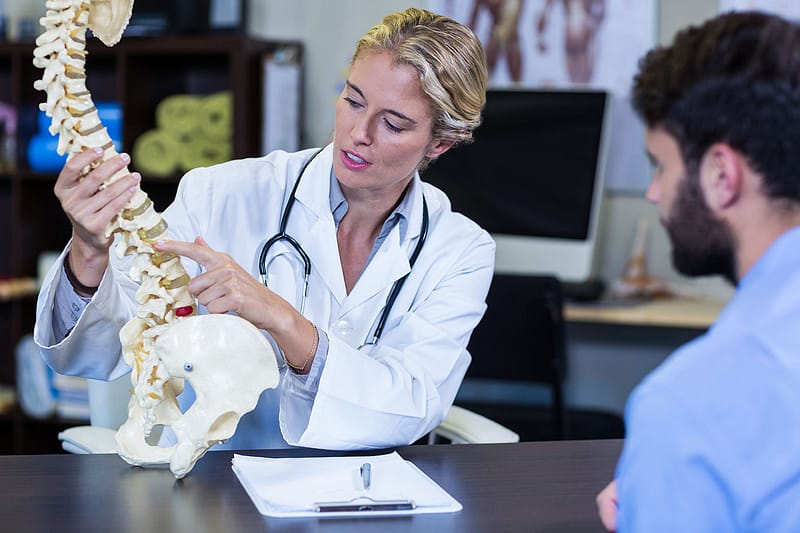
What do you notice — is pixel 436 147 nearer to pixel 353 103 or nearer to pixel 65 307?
pixel 353 103

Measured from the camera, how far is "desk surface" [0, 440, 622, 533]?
122cm

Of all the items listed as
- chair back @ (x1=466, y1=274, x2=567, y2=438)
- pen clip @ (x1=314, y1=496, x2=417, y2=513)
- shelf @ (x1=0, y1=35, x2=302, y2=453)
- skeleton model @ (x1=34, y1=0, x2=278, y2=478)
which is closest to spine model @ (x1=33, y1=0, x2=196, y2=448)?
skeleton model @ (x1=34, y1=0, x2=278, y2=478)

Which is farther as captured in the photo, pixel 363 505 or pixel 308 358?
pixel 308 358

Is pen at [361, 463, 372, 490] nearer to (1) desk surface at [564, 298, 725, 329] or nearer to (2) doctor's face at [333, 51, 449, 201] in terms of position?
(2) doctor's face at [333, 51, 449, 201]

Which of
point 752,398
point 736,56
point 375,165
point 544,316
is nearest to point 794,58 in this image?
point 736,56

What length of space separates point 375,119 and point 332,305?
31cm

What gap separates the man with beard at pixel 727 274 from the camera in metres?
0.87

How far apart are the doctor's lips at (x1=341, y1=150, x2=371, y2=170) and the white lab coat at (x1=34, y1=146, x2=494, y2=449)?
100 mm

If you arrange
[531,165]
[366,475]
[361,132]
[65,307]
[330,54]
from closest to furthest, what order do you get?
[366,475] < [65,307] < [361,132] < [531,165] < [330,54]

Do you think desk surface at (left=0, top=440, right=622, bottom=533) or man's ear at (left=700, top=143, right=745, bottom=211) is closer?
man's ear at (left=700, top=143, right=745, bottom=211)

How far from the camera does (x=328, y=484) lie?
1351 millimetres

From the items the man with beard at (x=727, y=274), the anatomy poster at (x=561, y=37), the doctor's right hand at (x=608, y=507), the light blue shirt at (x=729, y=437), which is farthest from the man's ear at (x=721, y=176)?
the anatomy poster at (x=561, y=37)

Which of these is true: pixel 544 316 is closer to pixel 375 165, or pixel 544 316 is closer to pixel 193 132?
pixel 375 165

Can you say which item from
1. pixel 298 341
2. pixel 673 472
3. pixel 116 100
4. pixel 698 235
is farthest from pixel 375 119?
pixel 116 100
